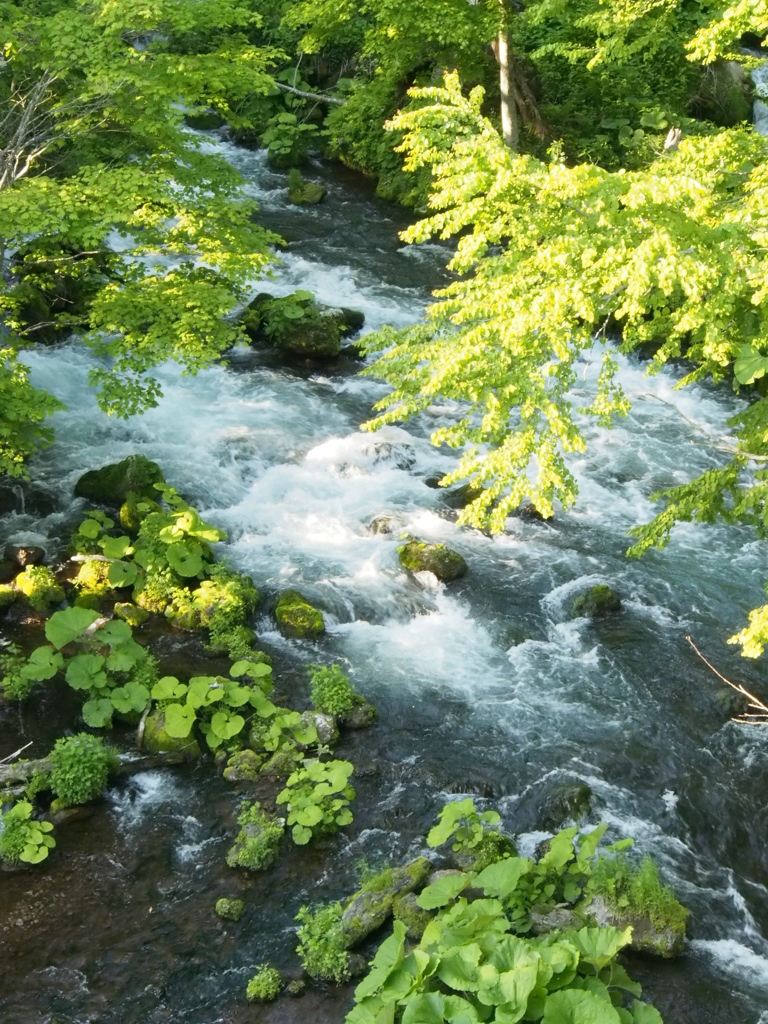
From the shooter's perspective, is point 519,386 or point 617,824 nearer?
point 519,386

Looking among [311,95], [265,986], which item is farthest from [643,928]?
[311,95]

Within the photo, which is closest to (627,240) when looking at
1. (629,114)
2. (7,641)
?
(7,641)

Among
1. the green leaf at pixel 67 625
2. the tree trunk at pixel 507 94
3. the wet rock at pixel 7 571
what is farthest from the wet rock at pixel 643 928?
the tree trunk at pixel 507 94

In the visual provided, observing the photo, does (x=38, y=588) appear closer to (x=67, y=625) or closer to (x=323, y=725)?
(x=67, y=625)

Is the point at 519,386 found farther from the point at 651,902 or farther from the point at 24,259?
the point at 24,259

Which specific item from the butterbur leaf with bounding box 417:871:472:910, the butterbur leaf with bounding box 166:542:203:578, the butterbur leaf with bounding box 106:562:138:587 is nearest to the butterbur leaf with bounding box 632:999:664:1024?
the butterbur leaf with bounding box 417:871:472:910

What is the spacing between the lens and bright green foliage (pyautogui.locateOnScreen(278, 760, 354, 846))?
8.38 meters

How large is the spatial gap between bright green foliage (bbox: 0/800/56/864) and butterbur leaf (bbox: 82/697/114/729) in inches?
47.0

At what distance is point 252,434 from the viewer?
14984mm

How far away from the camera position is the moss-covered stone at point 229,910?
770 centimetres

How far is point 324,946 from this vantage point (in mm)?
7195

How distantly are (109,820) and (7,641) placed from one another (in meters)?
3.06

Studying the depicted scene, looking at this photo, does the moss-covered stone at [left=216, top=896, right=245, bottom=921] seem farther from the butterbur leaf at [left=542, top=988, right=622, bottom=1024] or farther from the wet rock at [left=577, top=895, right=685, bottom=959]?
the butterbur leaf at [left=542, top=988, right=622, bottom=1024]

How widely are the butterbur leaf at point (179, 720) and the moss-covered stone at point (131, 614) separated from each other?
2147 millimetres
